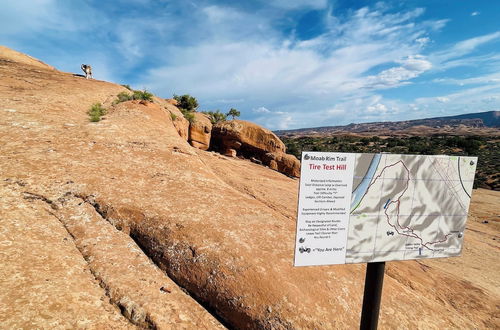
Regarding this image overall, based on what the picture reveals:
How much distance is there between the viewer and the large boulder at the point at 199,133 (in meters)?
20.3

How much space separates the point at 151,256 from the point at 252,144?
16.8 metres

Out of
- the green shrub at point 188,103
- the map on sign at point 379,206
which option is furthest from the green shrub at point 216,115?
the map on sign at point 379,206

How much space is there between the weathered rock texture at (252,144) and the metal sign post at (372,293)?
17.7m

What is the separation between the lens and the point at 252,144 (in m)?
22.0

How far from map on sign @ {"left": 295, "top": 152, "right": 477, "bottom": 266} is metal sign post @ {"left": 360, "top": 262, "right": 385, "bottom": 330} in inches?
11.0

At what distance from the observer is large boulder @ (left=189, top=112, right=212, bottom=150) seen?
20283 millimetres

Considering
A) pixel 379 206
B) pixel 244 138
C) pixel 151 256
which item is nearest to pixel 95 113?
pixel 151 256

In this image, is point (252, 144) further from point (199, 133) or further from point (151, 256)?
point (151, 256)

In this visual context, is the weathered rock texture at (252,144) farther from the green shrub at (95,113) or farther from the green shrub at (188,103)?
the green shrub at (95,113)

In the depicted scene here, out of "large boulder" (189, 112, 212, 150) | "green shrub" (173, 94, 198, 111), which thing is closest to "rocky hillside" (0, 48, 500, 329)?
"large boulder" (189, 112, 212, 150)

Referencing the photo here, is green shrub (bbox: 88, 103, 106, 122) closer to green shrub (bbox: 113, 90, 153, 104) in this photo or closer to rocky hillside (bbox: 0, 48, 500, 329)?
rocky hillside (bbox: 0, 48, 500, 329)

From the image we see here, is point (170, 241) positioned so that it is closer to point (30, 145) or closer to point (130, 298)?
point (130, 298)

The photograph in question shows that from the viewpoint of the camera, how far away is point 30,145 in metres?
8.12

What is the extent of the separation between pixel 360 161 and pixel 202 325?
379 cm
